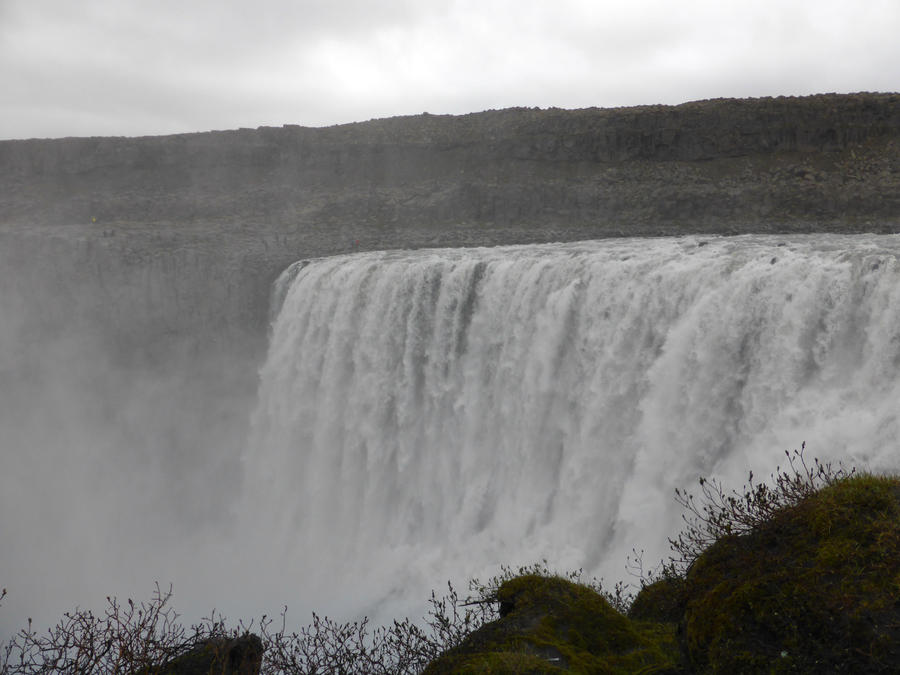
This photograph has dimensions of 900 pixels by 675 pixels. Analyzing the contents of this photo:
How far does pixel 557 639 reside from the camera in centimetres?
531

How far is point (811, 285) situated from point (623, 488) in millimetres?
4654

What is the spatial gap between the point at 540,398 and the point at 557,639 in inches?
396

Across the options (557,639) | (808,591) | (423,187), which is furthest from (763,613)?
(423,187)

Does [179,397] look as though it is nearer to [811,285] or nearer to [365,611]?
[365,611]

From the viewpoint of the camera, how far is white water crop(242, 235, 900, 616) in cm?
1081

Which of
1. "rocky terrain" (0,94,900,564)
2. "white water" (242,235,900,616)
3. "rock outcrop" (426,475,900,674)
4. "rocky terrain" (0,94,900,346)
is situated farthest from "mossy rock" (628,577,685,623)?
"rocky terrain" (0,94,900,346)

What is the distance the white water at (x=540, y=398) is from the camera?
10.8 metres

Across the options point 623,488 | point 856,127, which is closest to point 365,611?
point 623,488

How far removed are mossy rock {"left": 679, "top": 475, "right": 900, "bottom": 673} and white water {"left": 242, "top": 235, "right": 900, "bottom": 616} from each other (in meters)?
4.64

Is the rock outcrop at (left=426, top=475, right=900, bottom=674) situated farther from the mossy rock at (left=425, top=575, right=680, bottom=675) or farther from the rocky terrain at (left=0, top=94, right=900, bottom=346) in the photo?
the rocky terrain at (left=0, top=94, right=900, bottom=346)

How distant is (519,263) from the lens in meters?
16.2

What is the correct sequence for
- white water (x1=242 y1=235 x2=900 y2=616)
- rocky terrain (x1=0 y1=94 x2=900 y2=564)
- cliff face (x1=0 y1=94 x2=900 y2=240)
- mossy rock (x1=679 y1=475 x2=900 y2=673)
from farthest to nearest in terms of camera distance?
cliff face (x1=0 y1=94 x2=900 y2=240) < rocky terrain (x1=0 y1=94 x2=900 y2=564) < white water (x1=242 y1=235 x2=900 y2=616) < mossy rock (x1=679 y1=475 x2=900 y2=673)

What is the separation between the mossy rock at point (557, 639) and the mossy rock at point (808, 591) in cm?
49

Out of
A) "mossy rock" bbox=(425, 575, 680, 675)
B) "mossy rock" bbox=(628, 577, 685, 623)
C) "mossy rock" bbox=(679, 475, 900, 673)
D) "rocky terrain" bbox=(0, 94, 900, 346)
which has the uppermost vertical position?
"rocky terrain" bbox=(0, 94, 900, 346)
